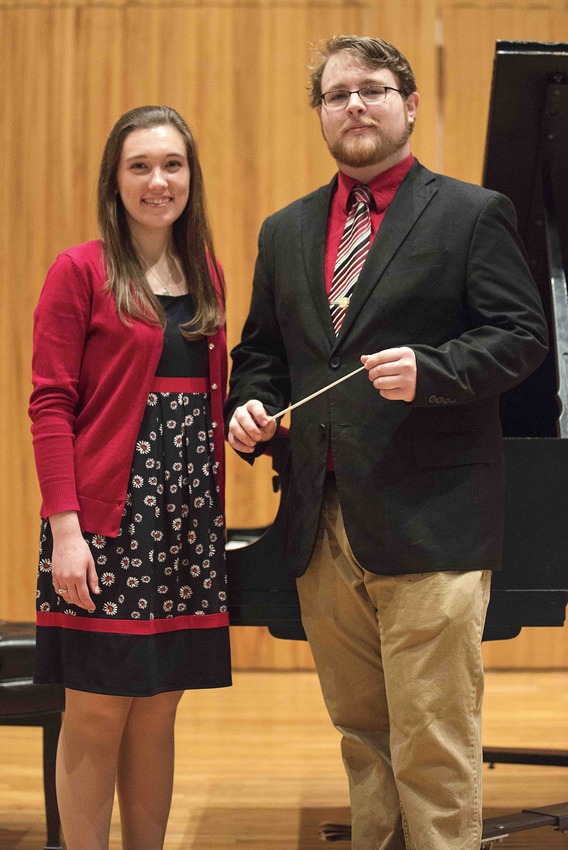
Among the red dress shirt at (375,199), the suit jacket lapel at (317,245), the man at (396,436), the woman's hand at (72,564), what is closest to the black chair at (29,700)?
the woman's hand at (72,564)

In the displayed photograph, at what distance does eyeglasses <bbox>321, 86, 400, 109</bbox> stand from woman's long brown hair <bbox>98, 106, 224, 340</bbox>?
1.06 ft

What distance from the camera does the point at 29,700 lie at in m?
2.28

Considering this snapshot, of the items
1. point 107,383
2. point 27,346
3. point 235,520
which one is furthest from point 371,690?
point 27,346

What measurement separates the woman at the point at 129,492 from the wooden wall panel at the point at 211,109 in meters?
2.42

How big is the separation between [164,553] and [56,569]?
0.20m

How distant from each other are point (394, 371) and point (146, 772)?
0.96m

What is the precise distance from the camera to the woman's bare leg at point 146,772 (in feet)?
6.31

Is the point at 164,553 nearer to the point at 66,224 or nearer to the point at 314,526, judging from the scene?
the point at 314,526

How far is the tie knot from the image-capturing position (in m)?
1.85

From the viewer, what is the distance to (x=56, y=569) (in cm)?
179

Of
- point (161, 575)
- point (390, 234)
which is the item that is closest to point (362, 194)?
point (390, 234)

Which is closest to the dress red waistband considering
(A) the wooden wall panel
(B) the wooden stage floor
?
(B) the wooden stage floor

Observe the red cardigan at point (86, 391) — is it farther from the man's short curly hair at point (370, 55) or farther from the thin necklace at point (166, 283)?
the man's short curly hair at point (370, 55)

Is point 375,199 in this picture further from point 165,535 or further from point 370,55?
point 165,535
